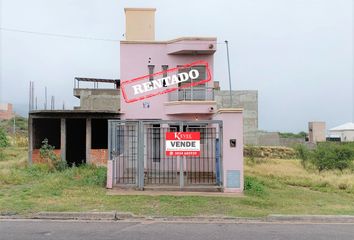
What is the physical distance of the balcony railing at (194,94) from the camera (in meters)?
20.8

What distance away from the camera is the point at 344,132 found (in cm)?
7875

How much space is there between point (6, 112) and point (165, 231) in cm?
9839

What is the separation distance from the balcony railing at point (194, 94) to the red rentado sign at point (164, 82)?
219 mm

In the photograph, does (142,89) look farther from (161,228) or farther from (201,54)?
(161,228)

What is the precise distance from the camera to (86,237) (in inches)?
290

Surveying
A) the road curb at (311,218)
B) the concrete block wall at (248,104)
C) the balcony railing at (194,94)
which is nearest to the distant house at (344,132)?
the concrete block wall at (248,104)

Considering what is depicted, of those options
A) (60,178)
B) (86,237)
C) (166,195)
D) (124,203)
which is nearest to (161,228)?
(86,237)

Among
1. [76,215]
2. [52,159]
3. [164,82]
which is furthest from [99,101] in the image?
[76,215]

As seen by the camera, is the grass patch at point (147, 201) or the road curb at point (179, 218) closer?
the road curb at point (179, 218)

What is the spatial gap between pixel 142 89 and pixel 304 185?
904 centimetres

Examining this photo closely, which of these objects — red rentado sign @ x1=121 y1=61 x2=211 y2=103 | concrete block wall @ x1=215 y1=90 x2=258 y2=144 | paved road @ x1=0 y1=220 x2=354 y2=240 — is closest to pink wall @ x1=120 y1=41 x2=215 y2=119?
red rentado sign @ x1=121 y1=61 x2=211 y2=103

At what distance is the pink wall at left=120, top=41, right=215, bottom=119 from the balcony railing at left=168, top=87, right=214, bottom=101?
16.3 inches

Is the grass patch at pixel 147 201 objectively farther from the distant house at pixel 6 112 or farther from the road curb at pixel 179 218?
the distant house at pixel 6 112

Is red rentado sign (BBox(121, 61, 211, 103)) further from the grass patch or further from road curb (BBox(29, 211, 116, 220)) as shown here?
road curb (BBox(29, 211, 116, 220))
